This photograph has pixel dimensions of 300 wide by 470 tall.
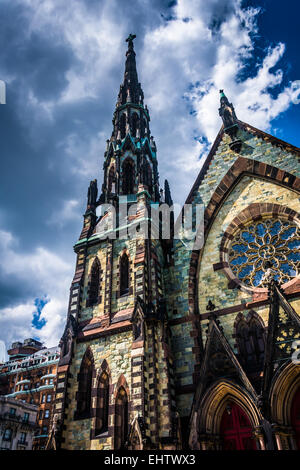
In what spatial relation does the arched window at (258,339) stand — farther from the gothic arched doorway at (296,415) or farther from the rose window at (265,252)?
the rose window at (265,252)

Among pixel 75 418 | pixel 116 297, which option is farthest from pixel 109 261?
pixel 75 418

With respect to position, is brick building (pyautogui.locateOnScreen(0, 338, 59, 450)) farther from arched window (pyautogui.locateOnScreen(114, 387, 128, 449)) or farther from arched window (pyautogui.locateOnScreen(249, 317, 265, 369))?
arched window (pyautogui.locateOnScreen(249, 317, 265, 369))

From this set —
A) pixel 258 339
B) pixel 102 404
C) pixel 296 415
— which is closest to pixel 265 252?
pixel 258 339

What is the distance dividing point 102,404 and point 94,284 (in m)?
5.44

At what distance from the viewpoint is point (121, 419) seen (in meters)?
13.2

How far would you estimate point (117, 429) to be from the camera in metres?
13.0

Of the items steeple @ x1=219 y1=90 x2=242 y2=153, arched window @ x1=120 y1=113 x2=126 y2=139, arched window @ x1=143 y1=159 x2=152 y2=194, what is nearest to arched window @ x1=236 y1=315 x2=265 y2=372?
steeple @ x1=219 y1=90 x2=242 y2=153

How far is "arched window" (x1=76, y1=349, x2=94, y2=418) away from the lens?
46.6 ft

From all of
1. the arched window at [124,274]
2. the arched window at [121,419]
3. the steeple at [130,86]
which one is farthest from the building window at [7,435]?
the steeple at [130,86]

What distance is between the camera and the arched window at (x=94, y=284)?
1700 centimetres

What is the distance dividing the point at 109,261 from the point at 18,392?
43922mm

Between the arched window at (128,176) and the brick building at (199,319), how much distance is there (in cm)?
168

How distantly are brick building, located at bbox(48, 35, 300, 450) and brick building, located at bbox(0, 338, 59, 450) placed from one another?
118ft

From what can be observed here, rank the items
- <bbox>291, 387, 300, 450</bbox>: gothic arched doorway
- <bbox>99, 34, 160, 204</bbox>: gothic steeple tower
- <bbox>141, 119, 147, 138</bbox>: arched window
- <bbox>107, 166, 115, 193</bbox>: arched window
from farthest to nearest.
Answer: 1. <bbox>141, 119, 147, 138</bbox>: arched window
2. <bbox>107, 166, 115, 193</bbox>: arched window
3. <bbox>99, 34, 160, 204</bbox>: gothic steeple tower
4. <bbox>291, 387, 300, 450</bbox>: gothic arched doorway
